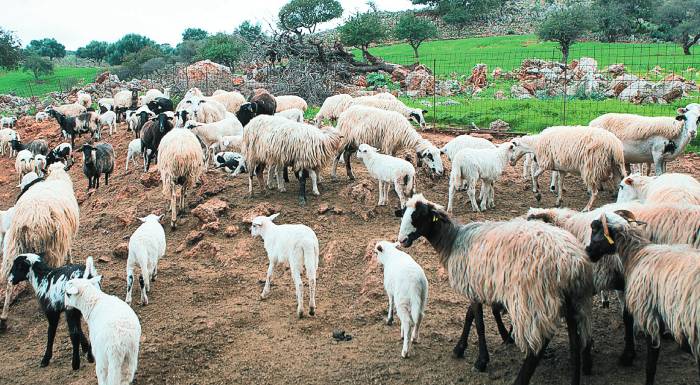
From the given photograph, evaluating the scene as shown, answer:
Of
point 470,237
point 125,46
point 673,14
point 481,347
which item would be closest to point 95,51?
point 125,46

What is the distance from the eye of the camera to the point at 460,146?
10992 mm

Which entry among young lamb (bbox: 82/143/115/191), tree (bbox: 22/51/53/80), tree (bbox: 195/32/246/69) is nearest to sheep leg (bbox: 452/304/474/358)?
young lamb (bbox: 82/143/115/191)

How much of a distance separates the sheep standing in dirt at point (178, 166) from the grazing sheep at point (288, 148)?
97 cm

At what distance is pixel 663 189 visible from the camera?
717 centimetres

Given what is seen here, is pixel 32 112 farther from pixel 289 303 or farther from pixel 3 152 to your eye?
pixel 289 303

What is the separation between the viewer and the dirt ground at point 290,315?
5758mm

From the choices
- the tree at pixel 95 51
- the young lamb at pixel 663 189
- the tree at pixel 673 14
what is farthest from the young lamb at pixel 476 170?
the tree at pixel 95 51

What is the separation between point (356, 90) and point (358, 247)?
14.3m

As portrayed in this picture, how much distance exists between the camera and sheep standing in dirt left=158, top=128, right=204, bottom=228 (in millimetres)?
10227

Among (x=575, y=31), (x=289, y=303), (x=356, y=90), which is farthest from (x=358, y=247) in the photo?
(x=575, y=31)

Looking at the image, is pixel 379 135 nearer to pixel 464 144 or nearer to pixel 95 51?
pixel 464 144

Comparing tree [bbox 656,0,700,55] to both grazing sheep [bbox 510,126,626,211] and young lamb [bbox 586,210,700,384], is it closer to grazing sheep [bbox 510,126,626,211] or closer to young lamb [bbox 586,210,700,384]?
grazing sheep [bbox 510,126,626,211]

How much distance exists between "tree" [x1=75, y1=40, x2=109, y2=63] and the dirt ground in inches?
2454

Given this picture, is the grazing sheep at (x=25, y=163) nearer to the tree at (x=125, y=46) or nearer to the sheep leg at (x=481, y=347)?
the sheep leg at (x=481, y=347)
